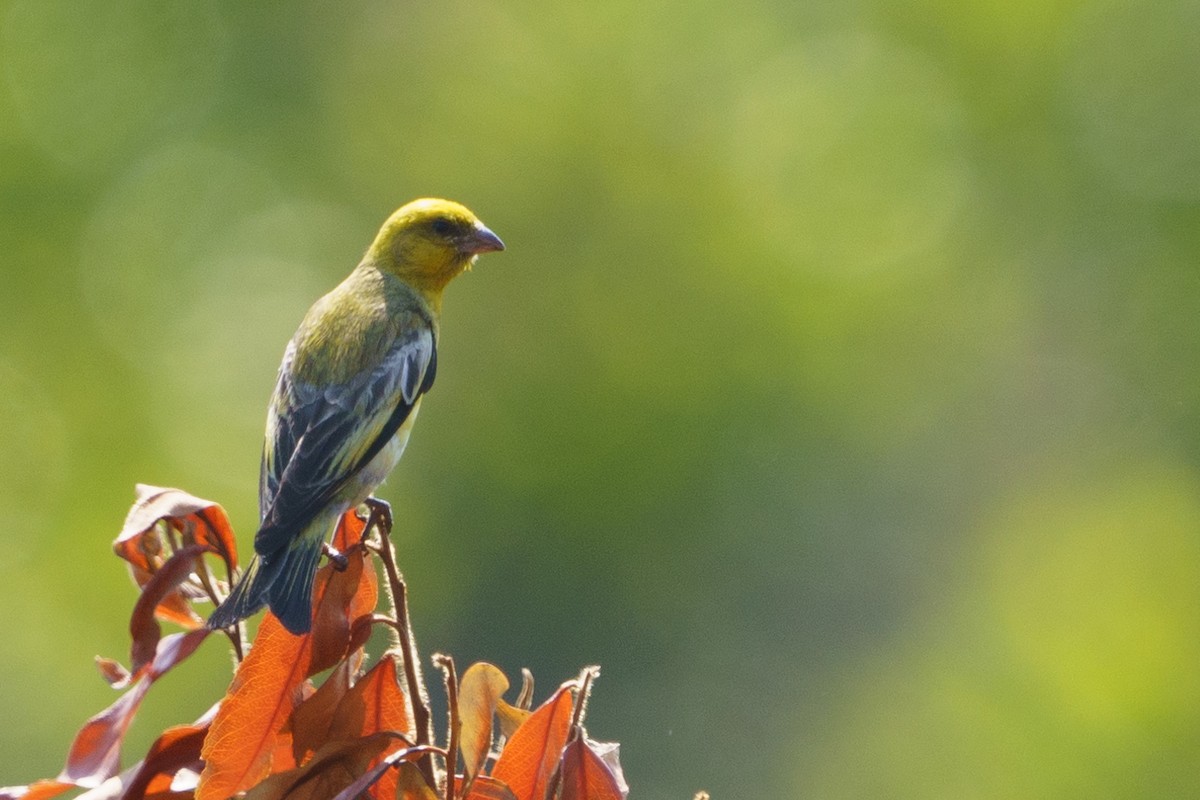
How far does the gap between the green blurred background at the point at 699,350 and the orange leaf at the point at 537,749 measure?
13.8 metres

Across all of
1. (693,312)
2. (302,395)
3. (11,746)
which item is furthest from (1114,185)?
(302,395)

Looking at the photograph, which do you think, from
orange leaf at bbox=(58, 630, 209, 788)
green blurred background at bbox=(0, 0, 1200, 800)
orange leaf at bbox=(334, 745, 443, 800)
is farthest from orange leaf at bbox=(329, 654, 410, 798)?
green blurred background at bbox=(0, 0, 1200, 800)

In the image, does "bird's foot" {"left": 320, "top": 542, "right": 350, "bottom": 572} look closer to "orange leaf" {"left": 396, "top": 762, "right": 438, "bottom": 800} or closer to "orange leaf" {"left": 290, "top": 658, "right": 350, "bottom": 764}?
"orange leaf" {"left": 290, "top": 658, "right": 350, "bottom": 764}

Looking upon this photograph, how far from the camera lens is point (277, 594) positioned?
3.75 meters

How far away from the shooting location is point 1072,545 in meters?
22.4

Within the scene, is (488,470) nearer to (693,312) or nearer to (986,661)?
(693,312)

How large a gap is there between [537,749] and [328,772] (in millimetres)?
424

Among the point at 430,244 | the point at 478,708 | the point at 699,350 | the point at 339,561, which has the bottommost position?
the point at 478,708

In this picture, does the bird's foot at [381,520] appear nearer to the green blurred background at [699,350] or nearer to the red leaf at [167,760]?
the red leaf at [167,760]

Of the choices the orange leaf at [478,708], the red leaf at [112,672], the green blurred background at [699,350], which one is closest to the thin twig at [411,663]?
the orange leaf at [478,708]

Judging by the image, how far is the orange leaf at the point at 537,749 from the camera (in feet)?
11.5

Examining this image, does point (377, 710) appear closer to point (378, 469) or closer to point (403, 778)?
point (403, 778)

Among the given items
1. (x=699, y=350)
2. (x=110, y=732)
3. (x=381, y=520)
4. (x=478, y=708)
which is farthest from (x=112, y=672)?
(x=699, y=350)

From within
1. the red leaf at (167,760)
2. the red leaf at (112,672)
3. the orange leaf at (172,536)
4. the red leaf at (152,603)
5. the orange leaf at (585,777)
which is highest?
the orange leaf at (172,536)
